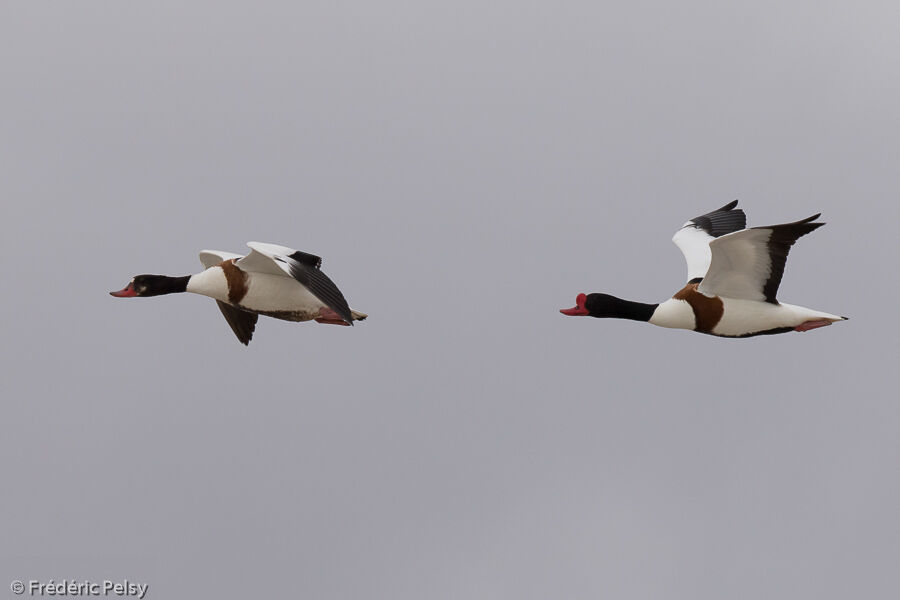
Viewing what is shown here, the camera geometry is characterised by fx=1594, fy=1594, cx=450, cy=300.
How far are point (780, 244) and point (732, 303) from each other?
1025mm

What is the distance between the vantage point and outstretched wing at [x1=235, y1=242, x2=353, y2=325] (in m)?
16.8

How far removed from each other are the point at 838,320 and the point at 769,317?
822 millimetres

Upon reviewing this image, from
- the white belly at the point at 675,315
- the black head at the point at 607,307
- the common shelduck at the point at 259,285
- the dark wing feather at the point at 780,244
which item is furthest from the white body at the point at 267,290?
the dark wing feather at the point at 780,244

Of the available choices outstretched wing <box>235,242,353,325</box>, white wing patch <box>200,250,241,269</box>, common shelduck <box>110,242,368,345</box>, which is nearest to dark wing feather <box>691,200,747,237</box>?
common shelduck <box>110,242,368,345</box>

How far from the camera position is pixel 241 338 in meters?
20.0

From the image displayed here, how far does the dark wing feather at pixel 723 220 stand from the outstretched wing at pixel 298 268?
5625mm

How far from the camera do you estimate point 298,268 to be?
1728cm

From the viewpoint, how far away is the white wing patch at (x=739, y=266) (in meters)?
16.8

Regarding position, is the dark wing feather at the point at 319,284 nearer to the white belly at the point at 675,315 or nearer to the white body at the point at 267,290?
the white body at the point at 267,290

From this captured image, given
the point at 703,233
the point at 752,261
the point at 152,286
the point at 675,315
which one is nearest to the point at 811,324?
the point at 752,261

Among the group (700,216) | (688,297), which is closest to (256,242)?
(688,297)

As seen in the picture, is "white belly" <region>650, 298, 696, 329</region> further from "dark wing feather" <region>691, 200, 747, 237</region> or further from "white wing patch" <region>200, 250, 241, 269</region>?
"white wing patch" <region>200, 250, 241, 269</region>

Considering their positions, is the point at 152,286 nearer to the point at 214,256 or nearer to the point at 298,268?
the point at 214,256

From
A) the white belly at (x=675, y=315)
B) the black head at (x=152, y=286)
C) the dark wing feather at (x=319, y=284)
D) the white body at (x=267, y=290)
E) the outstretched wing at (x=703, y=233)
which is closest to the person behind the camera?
the dark wing feather at (x=319, y=284)
